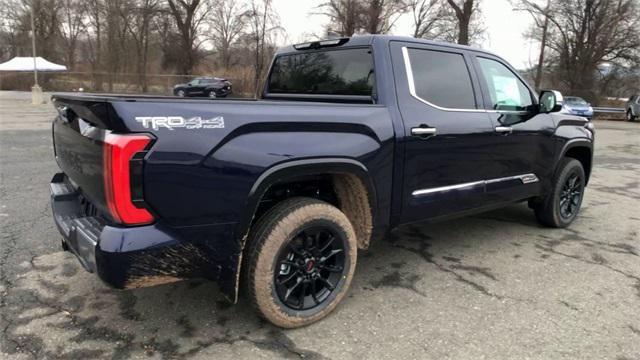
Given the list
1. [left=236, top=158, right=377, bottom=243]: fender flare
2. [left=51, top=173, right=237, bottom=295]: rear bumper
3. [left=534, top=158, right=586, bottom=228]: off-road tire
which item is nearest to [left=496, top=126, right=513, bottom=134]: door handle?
[left=534, top=158, right=586, bottom=228]: off-road tire

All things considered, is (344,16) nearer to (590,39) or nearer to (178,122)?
(590,39)

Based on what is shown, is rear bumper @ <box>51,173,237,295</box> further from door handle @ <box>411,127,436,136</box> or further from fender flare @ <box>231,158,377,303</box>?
door handle @ <box>411,127,436,136</box>

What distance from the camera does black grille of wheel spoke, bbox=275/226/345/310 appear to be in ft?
9.86

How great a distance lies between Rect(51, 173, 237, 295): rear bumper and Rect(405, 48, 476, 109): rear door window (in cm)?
191

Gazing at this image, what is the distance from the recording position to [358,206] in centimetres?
342

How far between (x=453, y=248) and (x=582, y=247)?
1.34 m

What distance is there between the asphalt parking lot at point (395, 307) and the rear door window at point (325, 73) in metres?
1.53

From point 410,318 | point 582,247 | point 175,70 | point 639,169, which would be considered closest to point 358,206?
point 410,318

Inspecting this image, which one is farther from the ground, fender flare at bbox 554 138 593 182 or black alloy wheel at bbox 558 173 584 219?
fender flare at bbox 554 138 593 182

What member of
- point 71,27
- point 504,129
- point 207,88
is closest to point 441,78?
point 504,129

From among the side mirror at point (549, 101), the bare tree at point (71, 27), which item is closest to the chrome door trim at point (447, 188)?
the side mirror at point (549, 101)

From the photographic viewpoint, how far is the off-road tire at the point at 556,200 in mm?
5156

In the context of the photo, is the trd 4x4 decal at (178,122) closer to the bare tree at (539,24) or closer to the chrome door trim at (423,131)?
the chrome door trim at (423,131)

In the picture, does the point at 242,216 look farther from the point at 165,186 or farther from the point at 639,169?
the point at 639,169
